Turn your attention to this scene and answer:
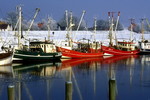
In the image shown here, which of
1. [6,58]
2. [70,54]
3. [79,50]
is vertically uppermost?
[79,50]

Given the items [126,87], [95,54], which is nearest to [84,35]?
[95,54]

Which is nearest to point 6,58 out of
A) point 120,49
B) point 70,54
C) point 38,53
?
point 38,53

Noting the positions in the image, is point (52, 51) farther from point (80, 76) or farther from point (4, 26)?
point (4, 26)

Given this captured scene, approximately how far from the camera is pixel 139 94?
89.9ft

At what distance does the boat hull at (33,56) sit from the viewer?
51.8m

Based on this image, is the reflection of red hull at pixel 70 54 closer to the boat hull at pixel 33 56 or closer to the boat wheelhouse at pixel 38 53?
the boat wheelhouse at pixel 38 53

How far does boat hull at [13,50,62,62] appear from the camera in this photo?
170 ft

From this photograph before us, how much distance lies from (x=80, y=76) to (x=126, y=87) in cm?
780

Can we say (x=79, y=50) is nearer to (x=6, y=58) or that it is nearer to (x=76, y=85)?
(x=6, y=58)

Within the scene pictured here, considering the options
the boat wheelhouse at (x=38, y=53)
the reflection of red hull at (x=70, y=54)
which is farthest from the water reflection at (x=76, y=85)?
the reflection of red hull at (x=70, y=54)

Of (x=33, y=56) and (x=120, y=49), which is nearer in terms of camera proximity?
(x=33, y=56)

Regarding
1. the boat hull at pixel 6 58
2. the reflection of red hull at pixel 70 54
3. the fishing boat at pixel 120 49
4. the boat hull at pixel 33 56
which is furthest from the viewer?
the fishing boat at pixel 120 49

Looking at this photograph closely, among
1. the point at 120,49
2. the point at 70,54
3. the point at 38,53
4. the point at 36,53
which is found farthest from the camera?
the point at 120,49

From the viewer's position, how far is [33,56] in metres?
53.0
